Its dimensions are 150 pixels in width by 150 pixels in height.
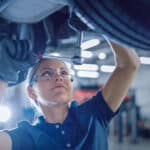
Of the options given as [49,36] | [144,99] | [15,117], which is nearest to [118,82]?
[49,36]

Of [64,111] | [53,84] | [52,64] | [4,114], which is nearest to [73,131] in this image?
[64,111]

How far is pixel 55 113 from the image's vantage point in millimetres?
1670

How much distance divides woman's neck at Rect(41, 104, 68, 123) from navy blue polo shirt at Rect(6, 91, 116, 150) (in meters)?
0.02

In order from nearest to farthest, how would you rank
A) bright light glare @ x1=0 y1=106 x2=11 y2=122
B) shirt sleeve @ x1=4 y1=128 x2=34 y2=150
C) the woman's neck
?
shirt sleeve @ x1=4 y1=128 x2=34 y2=150
the woman's neck
bright light glare @ x1=0 y1=106 x2=11 y2=122

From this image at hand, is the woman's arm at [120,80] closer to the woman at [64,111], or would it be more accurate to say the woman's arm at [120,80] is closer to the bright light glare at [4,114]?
the woman at [64,111]

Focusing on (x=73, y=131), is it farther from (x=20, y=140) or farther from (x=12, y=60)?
(x=12, y=60)

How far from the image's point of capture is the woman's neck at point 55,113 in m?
1.66

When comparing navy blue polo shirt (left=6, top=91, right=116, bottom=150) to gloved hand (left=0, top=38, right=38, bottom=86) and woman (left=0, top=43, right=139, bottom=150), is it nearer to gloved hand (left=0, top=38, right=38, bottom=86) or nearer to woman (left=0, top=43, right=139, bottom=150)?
woman (left=0, top=43, right=139, bottom=150)

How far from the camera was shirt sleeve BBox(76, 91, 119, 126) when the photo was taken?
1680mm

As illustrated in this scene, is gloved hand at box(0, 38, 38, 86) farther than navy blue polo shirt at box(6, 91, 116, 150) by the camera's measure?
No

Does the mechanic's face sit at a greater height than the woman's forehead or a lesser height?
lesser

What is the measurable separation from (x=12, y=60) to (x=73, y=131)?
1.89 feet

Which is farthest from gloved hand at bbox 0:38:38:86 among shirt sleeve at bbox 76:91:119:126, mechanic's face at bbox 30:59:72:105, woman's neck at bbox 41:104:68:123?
shirt sleeve at bbox 76:91:119:126

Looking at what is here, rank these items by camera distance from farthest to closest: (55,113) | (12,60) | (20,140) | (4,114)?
(4,114) → (55,113) → (20,140) → (12,60)
